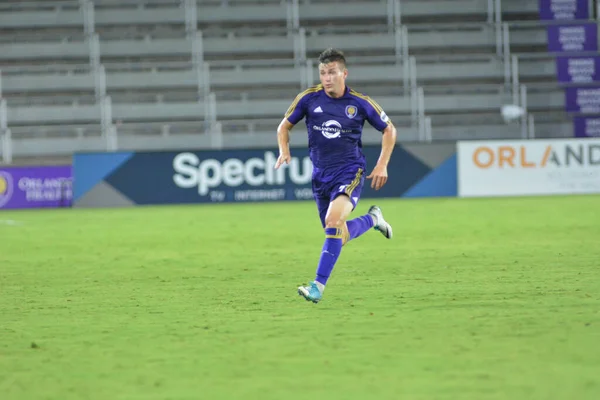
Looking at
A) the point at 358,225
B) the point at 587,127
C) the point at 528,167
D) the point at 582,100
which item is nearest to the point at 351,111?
A: the point at 358,225

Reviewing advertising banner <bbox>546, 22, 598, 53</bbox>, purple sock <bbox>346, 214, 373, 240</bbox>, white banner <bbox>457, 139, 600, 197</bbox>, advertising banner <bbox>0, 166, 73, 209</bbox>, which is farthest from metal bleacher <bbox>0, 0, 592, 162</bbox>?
purple sock <bbox>346, 214, 373, 240</bbox>

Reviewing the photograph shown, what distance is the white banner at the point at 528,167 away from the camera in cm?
2572

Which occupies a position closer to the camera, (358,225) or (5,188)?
(358,225)

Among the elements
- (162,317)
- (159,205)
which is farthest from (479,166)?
(162,317)

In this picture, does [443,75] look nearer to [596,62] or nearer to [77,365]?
[596,62]

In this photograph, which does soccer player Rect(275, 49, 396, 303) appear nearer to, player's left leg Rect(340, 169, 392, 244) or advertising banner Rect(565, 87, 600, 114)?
player's left leg Rect(340, 169, 392, 244)

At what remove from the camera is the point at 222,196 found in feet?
84.3

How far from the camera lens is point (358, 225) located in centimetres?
901

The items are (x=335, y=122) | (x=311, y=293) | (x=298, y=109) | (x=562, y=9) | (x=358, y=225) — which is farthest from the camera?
(x=562, y=9)

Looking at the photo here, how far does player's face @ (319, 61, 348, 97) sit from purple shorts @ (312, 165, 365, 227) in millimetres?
673

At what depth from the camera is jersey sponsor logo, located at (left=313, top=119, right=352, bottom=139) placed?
8.36 m

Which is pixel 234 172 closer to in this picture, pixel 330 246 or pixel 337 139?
pixel 337 139

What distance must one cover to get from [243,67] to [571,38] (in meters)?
10.1

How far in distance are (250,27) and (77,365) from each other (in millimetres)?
28752
